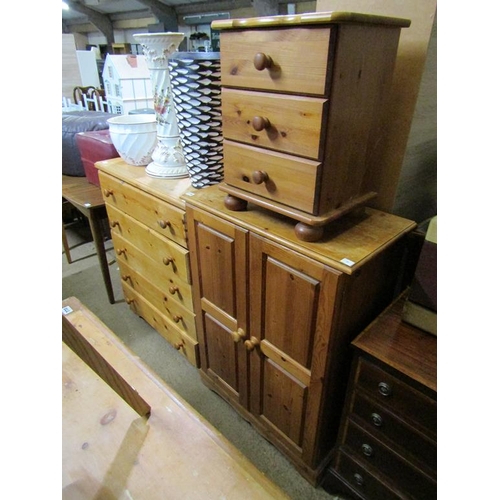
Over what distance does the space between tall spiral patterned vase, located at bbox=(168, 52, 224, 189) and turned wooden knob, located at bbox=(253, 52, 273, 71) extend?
0.34m

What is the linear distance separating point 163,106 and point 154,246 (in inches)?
21.0

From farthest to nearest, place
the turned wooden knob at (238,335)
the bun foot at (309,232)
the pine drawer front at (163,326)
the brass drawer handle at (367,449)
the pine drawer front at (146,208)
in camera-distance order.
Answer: the pine drawer front at (163,326) < the pine drawer front at (146,208) < the turned wooden knob at (238,335) < the brass drawer handle at (367,449) < the bun foot at (309,232)

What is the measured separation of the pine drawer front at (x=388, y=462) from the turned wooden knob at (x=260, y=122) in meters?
0.83

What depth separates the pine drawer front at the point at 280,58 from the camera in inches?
24.8

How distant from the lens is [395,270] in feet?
3.25

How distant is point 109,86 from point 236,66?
158 inches

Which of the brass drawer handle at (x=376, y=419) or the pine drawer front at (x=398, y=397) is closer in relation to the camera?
the pine drawer front at (x=398, y=397)

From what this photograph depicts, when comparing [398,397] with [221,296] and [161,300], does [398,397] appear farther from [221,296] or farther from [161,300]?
[161,300]

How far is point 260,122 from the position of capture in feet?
2.48

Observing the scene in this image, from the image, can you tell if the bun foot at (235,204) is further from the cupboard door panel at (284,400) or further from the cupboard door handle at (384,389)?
the cupboard door handle at (384,389)

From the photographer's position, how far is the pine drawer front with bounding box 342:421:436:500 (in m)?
0.84

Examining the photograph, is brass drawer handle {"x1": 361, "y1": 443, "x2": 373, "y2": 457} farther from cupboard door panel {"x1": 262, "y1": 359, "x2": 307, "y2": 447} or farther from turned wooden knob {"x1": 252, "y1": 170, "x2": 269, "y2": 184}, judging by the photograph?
turned wooden knob {"x1": 252, "y1": 170, "x2": 269, "y2": 184}

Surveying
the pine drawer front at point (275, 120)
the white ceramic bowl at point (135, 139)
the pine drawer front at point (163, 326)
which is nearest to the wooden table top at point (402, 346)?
the pine drawer front at point (275, 120)

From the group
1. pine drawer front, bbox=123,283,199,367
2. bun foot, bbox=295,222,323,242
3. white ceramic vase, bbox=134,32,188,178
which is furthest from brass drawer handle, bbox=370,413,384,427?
white ceramic vase, bbox=134,32,188,178
